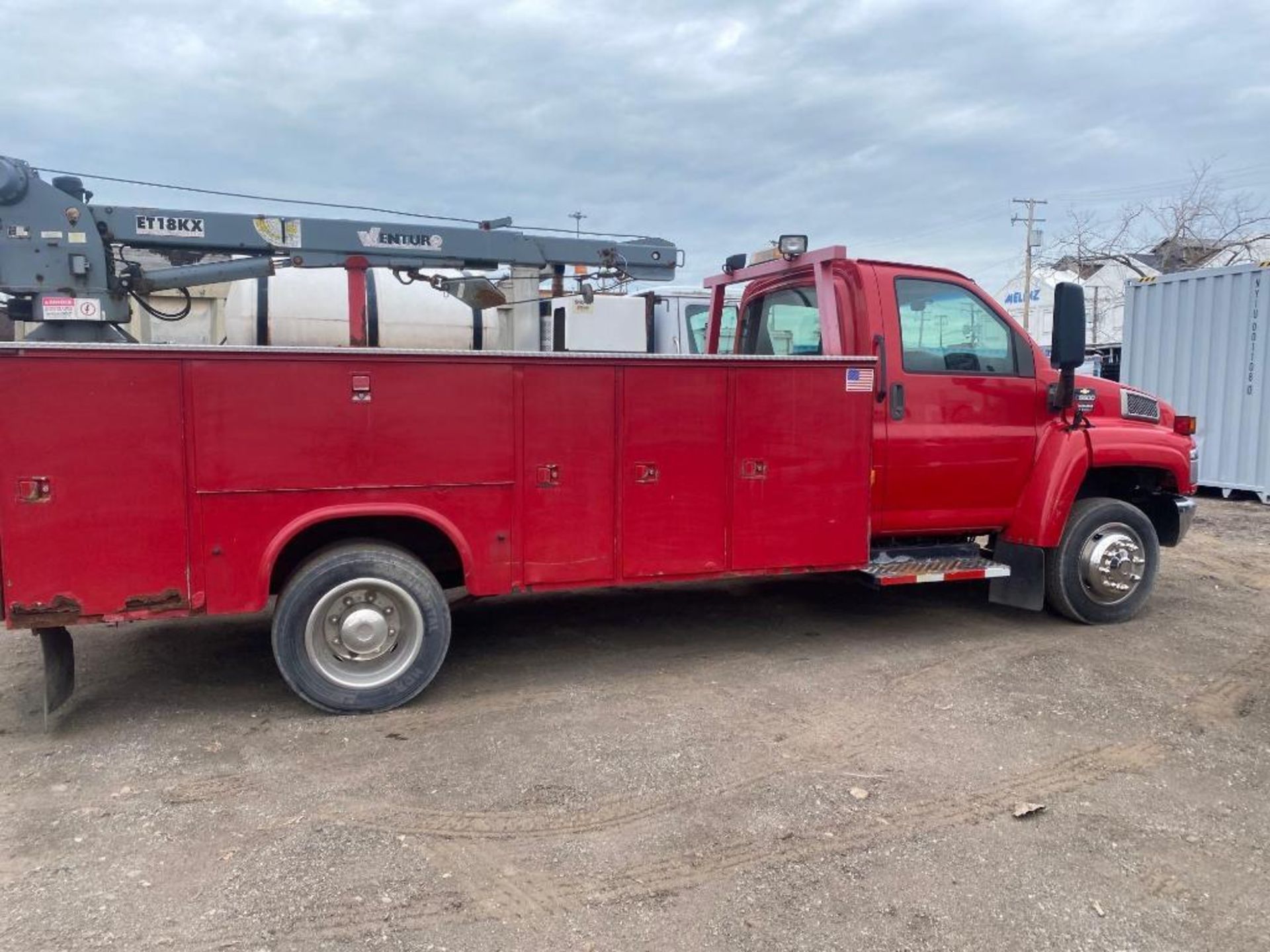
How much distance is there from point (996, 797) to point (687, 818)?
1.33 m

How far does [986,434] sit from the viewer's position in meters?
6.07

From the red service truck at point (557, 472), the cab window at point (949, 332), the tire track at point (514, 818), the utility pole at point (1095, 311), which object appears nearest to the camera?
the tire track at point (514, 818)

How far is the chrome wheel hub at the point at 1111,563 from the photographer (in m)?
6.35

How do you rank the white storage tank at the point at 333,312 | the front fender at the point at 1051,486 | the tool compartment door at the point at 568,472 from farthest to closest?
1. the white storage tank at the point at 333,312
2. the front fender at the point at 1051,486
3. the tool compartment door at the point at 568,472

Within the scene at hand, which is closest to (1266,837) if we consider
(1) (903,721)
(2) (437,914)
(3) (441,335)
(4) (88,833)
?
(1) (903,721)

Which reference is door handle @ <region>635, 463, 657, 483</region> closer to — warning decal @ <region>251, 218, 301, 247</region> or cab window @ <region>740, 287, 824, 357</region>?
cab window @ <region>740, 287, 824, 357</region>

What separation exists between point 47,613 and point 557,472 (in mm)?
2511

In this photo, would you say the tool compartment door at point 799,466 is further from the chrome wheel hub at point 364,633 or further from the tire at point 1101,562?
the chrome wheel hub at point 364,633

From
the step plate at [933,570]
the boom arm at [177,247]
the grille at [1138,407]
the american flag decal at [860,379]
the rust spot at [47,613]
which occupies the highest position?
the boom arm at [177,247]

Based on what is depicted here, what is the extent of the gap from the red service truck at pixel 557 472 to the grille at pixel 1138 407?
2 centimetres

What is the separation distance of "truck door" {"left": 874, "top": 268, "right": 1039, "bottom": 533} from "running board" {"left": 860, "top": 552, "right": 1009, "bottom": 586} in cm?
21

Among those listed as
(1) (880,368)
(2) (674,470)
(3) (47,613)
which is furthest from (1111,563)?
(3) (47,613)

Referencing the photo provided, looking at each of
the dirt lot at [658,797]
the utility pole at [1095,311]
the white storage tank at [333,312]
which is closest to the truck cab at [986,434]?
the dirt lot at [658,797]

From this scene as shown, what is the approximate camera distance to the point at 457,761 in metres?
4.21
